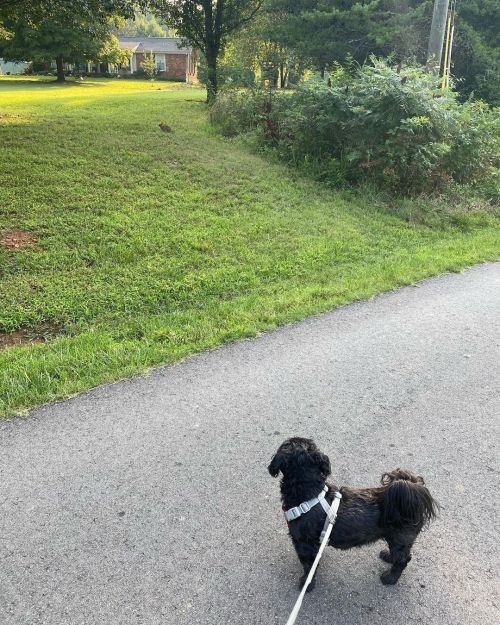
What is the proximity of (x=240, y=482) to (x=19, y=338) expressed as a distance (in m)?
3.33

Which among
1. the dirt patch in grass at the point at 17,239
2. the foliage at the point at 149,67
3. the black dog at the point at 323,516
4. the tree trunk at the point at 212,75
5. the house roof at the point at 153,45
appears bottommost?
the black dog at the point at 323,516

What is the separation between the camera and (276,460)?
105 inches

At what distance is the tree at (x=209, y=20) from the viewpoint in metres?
19.1

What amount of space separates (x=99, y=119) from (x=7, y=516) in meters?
14.7

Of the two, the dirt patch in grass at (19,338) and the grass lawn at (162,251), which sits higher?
the grass lawn at (162,251)

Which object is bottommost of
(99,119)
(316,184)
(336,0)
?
(316,184)

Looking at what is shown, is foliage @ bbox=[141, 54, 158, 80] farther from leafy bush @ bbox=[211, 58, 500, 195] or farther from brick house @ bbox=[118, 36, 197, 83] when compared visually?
leafy bush @ bbox=[211, 58, 500, 195]

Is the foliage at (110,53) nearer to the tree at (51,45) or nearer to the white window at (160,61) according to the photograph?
the tree at (51,45)

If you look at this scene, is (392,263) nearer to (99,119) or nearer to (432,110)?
(432,110)

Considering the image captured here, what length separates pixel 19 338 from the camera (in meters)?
5.43

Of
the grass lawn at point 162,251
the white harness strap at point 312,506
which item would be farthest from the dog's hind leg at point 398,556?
the grass lawn at point 162,251

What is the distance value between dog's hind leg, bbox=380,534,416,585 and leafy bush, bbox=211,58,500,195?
8.80 m

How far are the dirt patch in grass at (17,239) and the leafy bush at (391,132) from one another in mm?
6815

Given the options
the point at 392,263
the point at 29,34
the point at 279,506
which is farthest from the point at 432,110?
the point at 29,34
